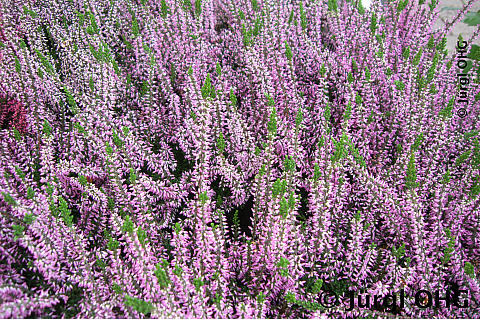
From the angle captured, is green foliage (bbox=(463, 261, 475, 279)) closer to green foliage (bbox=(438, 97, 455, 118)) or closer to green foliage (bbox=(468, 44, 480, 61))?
green foliage (bbox=(438, 97, 455, 118))

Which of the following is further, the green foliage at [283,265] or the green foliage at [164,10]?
the green foliage at [164,10]

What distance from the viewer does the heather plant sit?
2.29m

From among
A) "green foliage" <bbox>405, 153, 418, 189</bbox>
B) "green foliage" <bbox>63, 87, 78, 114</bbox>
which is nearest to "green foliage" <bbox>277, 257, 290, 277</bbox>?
"green foliage" <bbox>405, 153, 418, 189</bbox>

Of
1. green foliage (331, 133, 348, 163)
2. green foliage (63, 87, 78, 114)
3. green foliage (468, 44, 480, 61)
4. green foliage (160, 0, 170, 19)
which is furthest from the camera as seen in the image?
green foliage (160, 0, 170, 19)

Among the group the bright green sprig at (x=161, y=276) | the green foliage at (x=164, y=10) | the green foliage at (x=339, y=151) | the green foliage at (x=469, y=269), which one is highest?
the green foliage at (x=164, y=10)

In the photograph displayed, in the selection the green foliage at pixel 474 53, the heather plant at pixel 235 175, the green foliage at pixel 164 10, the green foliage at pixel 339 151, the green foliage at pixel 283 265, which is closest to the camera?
the green foliage at pixel 283 265

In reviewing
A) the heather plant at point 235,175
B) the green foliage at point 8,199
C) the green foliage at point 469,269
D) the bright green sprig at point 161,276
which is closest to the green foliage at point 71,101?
the heather plant at point 235,175

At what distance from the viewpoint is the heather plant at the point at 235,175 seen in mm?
2291

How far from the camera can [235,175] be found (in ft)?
9.64

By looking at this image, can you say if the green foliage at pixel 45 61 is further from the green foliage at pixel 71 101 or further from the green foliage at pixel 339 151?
the green foliage at pixel 339 151

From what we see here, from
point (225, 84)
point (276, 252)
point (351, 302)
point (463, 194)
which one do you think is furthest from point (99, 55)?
point (463, 194)

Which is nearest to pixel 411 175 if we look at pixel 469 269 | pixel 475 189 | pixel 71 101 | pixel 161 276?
pixel 475 189

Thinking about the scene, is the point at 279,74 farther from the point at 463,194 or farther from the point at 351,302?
the point at 351,302

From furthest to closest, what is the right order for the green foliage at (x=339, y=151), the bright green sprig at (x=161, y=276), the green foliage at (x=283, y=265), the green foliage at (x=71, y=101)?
the green foliage at (x=71, y=101) → the green foliage at (x=339, y=151) → the green foliage at (x=283, y=265) → the bright green sprig at (x=161, y=276)
